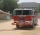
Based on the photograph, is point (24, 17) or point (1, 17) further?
point (1, 17)

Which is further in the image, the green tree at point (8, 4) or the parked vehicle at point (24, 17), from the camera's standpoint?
the green tree at point (8, 4)

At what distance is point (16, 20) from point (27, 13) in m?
1.54

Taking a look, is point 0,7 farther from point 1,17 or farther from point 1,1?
point 1,17

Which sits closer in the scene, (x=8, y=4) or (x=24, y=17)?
(x=24, y=17)

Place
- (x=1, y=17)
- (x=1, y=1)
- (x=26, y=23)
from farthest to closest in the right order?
1. (x=1, y=1)
2. (x=1, y=17)
3. (x=26, y=23)

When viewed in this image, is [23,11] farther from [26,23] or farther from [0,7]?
[0,7]

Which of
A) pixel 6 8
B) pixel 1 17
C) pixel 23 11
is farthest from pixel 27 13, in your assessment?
pixel 6 8

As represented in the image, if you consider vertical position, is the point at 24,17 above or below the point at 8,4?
below

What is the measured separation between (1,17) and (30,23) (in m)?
38.9

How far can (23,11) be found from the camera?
63.9 ft

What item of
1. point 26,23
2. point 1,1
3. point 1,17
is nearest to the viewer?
point 26,23

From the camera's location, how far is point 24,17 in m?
19.0

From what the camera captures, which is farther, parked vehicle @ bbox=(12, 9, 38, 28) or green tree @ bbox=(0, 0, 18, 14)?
green tree @ bbox=(0, 0, 18, 14)

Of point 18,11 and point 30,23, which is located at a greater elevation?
point 18,11
